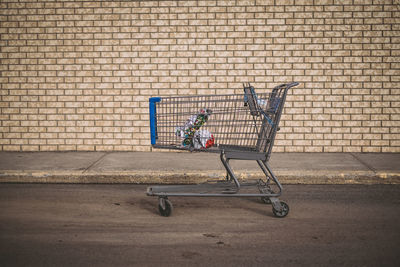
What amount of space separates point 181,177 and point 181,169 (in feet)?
0.81

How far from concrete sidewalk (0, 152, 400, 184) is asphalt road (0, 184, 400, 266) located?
0.36 metres

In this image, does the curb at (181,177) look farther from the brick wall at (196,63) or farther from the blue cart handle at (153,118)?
the brick wall at (196,63)

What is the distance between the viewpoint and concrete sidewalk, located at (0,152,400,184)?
5352 millimetres

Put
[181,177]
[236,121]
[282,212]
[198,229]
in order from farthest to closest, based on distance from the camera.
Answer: [181,177]
[236,121]
[282,212]
[198,229]

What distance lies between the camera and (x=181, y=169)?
559 cm

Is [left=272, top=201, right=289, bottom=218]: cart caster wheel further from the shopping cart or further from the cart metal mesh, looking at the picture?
the cart metal mesh

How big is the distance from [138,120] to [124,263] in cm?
441

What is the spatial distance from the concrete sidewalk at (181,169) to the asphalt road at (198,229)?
0.36 m

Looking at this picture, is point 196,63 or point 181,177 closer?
point 181,177

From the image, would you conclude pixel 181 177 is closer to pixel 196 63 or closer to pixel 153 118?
pixel 153 118

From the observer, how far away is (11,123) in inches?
283

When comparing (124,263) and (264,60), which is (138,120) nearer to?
(264,60)

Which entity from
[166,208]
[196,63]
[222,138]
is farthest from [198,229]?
[196,63]

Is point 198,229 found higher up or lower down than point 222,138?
lower down
